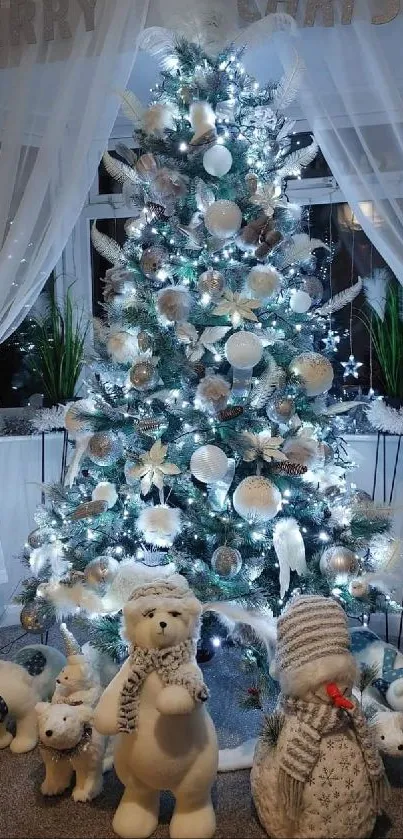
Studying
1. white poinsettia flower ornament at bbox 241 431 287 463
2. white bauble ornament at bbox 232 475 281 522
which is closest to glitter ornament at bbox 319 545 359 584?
white bauble ornament at bbox 232 475 281 522

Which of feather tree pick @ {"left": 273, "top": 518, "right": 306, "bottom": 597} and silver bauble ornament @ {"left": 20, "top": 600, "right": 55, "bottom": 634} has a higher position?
feather tree pick @ {"left": 273, "top": 518, "right": 306, "bottom": 597}

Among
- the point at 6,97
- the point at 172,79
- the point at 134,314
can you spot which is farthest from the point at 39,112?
the point at 134,314

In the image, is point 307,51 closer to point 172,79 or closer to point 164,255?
point 172,79

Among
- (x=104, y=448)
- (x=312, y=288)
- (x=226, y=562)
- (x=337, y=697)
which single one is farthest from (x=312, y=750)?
(x=312, y=288)

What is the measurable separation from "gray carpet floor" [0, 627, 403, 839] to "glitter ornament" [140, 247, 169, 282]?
1387 millimetres

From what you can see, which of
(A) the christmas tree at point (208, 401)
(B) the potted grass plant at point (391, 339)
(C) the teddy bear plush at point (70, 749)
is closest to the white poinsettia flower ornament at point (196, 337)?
(A) the christmas tree at point (208, 401)

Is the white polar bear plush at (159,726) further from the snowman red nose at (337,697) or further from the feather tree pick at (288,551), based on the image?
the feather tree pick at (288,551)

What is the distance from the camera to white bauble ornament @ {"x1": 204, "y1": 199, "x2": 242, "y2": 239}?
1854mm

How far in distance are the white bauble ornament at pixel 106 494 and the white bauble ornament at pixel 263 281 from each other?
0.75 metres

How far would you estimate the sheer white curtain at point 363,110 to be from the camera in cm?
204

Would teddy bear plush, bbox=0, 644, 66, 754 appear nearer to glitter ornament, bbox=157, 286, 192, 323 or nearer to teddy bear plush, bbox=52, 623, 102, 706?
teddy bear plush, bbox=52, 623, 102, 706

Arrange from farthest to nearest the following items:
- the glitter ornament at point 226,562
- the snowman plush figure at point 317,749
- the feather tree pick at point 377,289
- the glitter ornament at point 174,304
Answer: the feather tree pick at point 377,289 → the glitter ornament at point 174,304 → the glitter ornament at point 226,562 → the snowman plush figure at point 317,749

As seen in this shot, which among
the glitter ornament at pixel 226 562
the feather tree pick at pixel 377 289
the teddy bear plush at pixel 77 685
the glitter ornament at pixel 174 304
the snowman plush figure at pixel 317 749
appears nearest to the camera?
the snowman plush figure at pixel 317 749

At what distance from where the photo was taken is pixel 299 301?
2.02 metres
